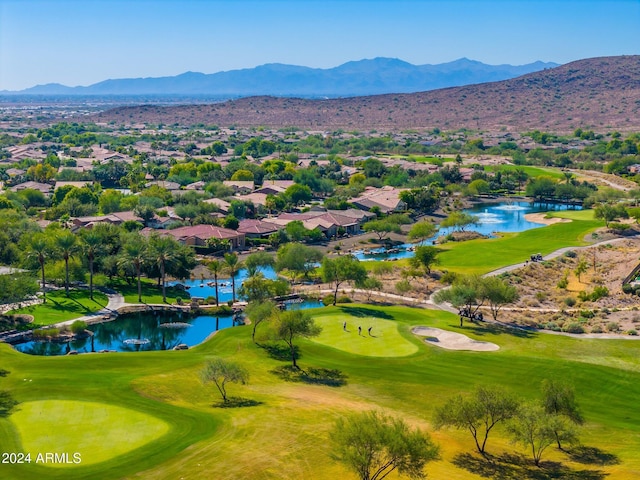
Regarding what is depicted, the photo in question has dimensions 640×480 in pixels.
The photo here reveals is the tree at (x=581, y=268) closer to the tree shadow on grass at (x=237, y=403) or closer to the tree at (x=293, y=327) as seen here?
the tree at (x=293, y=327)

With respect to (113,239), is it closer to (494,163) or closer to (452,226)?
(452,226)

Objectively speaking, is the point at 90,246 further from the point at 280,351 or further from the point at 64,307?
the point at 280,351

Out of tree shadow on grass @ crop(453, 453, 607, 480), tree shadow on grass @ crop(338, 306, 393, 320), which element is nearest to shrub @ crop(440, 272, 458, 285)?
tree shadow on grass @ crop(338, 306, 393, 320)

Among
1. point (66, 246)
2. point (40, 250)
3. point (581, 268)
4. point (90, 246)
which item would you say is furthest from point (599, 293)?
point (40, 250)

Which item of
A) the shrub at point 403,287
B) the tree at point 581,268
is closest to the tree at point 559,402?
the shrub at point 403,287

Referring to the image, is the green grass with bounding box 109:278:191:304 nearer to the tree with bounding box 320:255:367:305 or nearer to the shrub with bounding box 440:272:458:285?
the tree with bounding box 320:255:367:305
